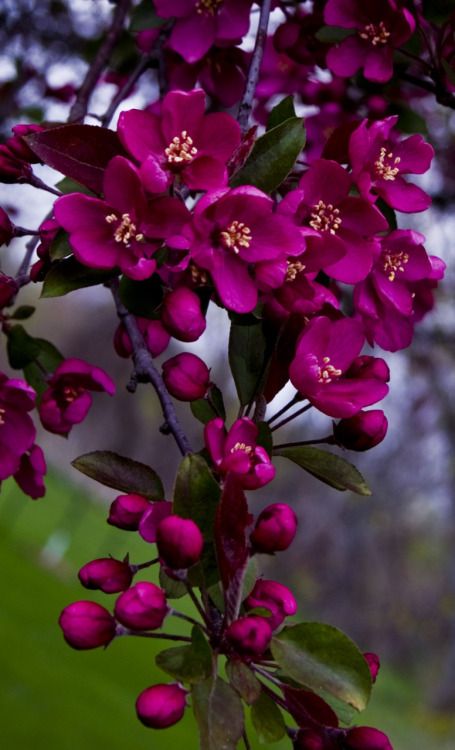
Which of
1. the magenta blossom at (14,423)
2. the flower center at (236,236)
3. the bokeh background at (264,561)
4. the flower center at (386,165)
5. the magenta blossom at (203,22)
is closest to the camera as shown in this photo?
the flower center at (236,236)

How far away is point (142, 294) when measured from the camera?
925 millimetres

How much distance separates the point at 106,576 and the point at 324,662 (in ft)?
0.73

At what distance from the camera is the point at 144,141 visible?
878 millimetres

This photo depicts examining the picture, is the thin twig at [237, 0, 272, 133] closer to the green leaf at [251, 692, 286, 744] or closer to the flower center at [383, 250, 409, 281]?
the flower center at [383, 250, 409, 281]

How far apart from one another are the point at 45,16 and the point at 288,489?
10614mm

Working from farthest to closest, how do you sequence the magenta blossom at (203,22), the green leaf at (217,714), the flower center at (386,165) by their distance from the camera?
the magenta blossom at (203,22)
the flower center at (386,165)
the green leaf at (217,714)

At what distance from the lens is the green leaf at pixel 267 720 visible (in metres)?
0.82

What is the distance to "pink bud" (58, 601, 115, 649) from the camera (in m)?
0.80

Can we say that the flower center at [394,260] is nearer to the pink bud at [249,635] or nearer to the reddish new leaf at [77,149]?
the reddish new leaf at [77,149]

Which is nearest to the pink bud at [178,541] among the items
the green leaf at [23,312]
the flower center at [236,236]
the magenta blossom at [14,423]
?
the flower center at [236,236]

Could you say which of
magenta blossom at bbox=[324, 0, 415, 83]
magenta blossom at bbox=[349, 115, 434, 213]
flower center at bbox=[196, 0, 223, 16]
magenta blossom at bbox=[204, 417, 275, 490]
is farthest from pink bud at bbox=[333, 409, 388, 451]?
flower center at bbox=[196, 0, 223, 16]

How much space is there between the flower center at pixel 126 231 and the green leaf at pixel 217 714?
40 cm

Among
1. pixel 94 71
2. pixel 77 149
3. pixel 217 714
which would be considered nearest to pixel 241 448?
pixel 217 714

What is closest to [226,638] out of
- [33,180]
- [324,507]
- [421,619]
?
[33,180]
